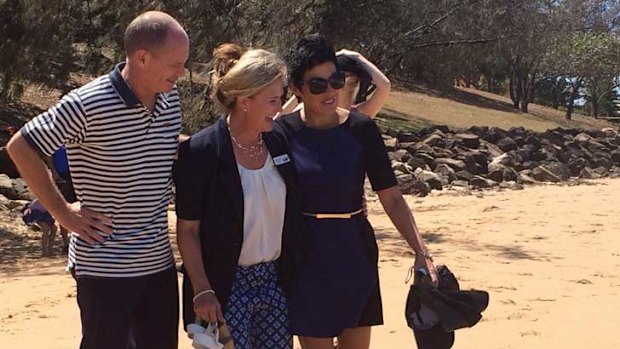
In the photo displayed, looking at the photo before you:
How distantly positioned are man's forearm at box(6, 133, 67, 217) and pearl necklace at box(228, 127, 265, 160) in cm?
64

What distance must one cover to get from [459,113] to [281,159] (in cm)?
3707

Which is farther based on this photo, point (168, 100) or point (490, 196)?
point (490, 196)

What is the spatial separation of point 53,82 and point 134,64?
15352mm

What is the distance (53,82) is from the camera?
18.2 metres

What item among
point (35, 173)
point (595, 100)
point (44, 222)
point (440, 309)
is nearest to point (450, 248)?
point (44, 222)

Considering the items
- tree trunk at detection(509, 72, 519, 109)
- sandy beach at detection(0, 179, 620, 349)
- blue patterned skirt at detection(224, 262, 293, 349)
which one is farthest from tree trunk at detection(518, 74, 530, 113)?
blue patterned skirt at detection(224, 262, 293, 349)

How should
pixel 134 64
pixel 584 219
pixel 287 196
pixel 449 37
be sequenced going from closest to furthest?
pixel 134 64 < pixel 287 196 < pixel 584 219 < pixel 449 37

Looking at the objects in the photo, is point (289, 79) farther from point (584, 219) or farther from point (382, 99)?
point (584, 219)

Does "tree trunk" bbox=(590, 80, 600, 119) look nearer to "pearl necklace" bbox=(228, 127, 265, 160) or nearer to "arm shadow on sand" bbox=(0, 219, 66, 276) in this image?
"arm shadow on sand" bbox=(0, 219, 66, 276)

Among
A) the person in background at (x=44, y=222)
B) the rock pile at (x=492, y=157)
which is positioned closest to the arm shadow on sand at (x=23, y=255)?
the person in background at (x=44, y=222)

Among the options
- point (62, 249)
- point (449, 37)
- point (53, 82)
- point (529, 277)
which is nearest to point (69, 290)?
point (62, 249)

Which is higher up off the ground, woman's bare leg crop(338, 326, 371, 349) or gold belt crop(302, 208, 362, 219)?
gold belt crop(302, 208, 362, 219)

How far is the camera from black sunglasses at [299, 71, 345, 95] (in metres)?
3.82

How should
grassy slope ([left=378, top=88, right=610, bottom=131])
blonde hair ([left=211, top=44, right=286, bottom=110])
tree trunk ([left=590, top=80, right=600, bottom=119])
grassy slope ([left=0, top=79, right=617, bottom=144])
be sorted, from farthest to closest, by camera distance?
1. tree trunk ([left=590, top=80, right=600, bottom=119])
2. grassy slope ([left=378, top=88, right=610, bottom=131])
3. grassy slope ([left=0, top=79, right=617, bottom=144])
4. blonde hair ([left=211, top=44, right=286, bottom=110])
